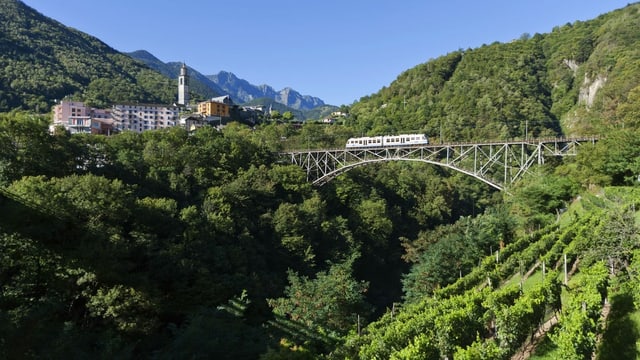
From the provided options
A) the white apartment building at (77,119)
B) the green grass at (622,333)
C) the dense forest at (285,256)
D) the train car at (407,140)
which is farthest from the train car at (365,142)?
the white apartment building at (77,119)

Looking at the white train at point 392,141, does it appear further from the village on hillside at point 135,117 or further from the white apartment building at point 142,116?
the white apartment building at point 142,116

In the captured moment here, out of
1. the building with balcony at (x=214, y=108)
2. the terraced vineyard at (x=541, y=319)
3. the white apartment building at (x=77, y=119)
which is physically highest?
the building with balcony at (x=214, y=108)

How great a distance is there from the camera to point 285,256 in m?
30.5

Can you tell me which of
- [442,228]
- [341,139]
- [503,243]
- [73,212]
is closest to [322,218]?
[442,228]

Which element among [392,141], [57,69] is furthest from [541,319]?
[57,69]

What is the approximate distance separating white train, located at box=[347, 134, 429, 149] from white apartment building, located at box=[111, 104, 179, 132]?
1643 inches

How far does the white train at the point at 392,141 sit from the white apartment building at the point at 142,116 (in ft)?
137

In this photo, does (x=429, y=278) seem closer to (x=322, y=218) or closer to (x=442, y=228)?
(x=322, y=218)

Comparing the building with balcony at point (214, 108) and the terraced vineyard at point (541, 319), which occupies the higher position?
the building with balcony at point (214, 108)

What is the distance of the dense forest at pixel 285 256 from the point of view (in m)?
11.5

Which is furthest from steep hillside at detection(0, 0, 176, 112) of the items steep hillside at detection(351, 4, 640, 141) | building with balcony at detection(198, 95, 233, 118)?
steep hillside at detection(351, 4, 640, 141)

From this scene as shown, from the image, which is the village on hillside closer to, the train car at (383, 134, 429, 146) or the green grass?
the train car at (383, 134, 429, 146)

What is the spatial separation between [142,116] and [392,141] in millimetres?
51169

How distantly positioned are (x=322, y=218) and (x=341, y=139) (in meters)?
30.1
